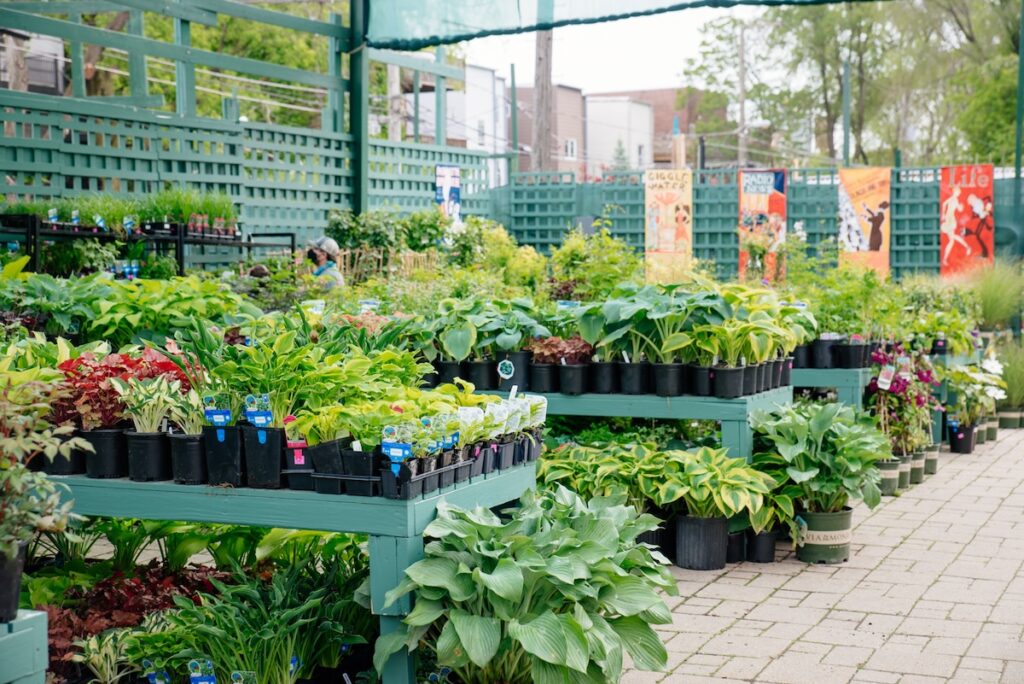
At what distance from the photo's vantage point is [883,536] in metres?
6.13

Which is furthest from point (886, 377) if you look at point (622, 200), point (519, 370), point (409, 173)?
point (622, 200)

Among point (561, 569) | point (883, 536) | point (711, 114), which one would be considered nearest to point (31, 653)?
point (561, 569)

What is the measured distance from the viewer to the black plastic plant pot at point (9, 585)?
7.93 ft

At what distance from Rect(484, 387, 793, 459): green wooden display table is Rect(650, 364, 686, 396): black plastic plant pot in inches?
1.5

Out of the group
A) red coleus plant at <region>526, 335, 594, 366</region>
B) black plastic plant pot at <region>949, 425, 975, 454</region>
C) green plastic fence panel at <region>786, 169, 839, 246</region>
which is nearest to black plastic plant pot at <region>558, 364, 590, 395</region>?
red coleus plant at <region>526, 335, 594, 366</region>

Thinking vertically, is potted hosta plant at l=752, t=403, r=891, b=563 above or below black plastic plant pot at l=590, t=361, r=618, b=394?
below

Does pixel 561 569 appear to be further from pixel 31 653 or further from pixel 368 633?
pixel 31 653

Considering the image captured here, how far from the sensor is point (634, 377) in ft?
18.7

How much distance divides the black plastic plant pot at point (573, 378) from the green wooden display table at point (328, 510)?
6.38 feet

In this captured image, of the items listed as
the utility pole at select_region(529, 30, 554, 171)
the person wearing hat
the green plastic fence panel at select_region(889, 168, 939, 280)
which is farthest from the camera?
the utility pole at select_region(529, 30, 554, 171)

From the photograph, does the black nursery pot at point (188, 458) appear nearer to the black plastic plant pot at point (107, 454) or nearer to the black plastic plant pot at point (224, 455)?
the black plastic plant pot at point (224, 455)

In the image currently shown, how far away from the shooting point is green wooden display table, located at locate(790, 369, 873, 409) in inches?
278

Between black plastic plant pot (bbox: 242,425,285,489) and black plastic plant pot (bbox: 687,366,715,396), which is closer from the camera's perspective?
black plastic plant pot (bbox: 242,425,285,489)

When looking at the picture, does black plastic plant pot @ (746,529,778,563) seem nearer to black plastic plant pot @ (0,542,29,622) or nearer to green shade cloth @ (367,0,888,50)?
green shade cloth @ (367,0,888,50)
